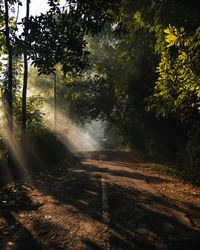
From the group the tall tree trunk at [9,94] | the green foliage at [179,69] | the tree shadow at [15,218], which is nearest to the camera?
the tree shadow at [15,218]

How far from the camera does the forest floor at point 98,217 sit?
329cm

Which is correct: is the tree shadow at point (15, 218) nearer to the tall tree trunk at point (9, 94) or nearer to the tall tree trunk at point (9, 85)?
the tall tree trunk at point (9, 94)

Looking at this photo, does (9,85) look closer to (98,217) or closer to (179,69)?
(98,217)

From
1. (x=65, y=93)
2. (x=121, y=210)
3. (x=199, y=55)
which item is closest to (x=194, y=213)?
(x=121, y=210)

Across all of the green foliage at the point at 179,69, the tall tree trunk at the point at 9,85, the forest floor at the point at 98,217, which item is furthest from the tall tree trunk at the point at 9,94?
the green foliage at the point at 179,69

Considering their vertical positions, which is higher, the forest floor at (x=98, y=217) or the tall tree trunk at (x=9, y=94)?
the tall tree trunk at (x=9, y=94)

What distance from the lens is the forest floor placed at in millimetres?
3291

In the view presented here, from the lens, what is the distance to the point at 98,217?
13.8ft

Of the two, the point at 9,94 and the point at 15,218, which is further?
the point at 9,94

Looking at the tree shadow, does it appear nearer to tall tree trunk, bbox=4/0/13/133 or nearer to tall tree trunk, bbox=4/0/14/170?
tall tree trunk, bbox=4/0/14/170

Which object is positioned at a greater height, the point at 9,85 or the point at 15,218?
the point at 9,85

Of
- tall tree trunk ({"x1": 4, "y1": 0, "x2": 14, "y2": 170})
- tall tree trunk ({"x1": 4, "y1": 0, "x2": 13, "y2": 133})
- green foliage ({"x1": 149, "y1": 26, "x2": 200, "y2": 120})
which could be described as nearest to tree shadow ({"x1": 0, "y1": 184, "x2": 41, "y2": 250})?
tall tree trunk ({"x1": 4, "y1": 0, "x2": 14, "y2": 170})

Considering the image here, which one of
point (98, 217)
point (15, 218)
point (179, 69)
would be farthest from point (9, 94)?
point (179, 69)

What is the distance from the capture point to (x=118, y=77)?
833 cm
